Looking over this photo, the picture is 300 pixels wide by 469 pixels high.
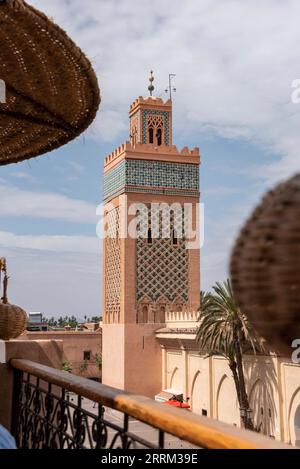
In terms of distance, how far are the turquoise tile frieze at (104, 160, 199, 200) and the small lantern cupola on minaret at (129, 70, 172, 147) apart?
654 mm

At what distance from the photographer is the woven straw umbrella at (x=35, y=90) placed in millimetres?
1717

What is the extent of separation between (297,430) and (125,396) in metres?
9.47

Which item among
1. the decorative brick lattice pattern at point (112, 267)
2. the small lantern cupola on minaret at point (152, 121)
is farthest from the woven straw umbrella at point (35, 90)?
the small lantern cupola on minaret at point (152, 121)

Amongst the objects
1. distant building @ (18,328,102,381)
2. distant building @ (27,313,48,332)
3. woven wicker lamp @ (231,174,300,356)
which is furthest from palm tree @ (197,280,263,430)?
distant building @ (27,313,48,332)

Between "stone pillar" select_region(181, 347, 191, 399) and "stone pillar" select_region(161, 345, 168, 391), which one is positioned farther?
"stone pillar" select_region(161, 345, 168, 391)

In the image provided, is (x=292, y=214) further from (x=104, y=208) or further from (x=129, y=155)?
(x=104, y=208)

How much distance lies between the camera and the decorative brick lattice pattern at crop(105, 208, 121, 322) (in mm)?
15500

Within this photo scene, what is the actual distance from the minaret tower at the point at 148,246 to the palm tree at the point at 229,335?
3.69 meters

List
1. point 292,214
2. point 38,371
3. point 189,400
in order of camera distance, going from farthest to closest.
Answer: point 189,400 < point 38,371 < point 292,214

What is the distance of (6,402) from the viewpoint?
252cm

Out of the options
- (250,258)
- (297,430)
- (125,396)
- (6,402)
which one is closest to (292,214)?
(250,258)

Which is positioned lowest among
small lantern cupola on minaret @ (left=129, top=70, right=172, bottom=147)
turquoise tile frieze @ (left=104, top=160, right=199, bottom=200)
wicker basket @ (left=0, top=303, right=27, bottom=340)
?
wicker basket @ (left=0, top=303, right=27, bottom=340)

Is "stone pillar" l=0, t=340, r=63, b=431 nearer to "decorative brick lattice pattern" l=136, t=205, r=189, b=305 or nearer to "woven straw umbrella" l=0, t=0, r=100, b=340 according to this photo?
"woven straw umbrella" l=0, t=0, r=100, b=340

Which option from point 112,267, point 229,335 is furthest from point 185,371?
point 112,267
